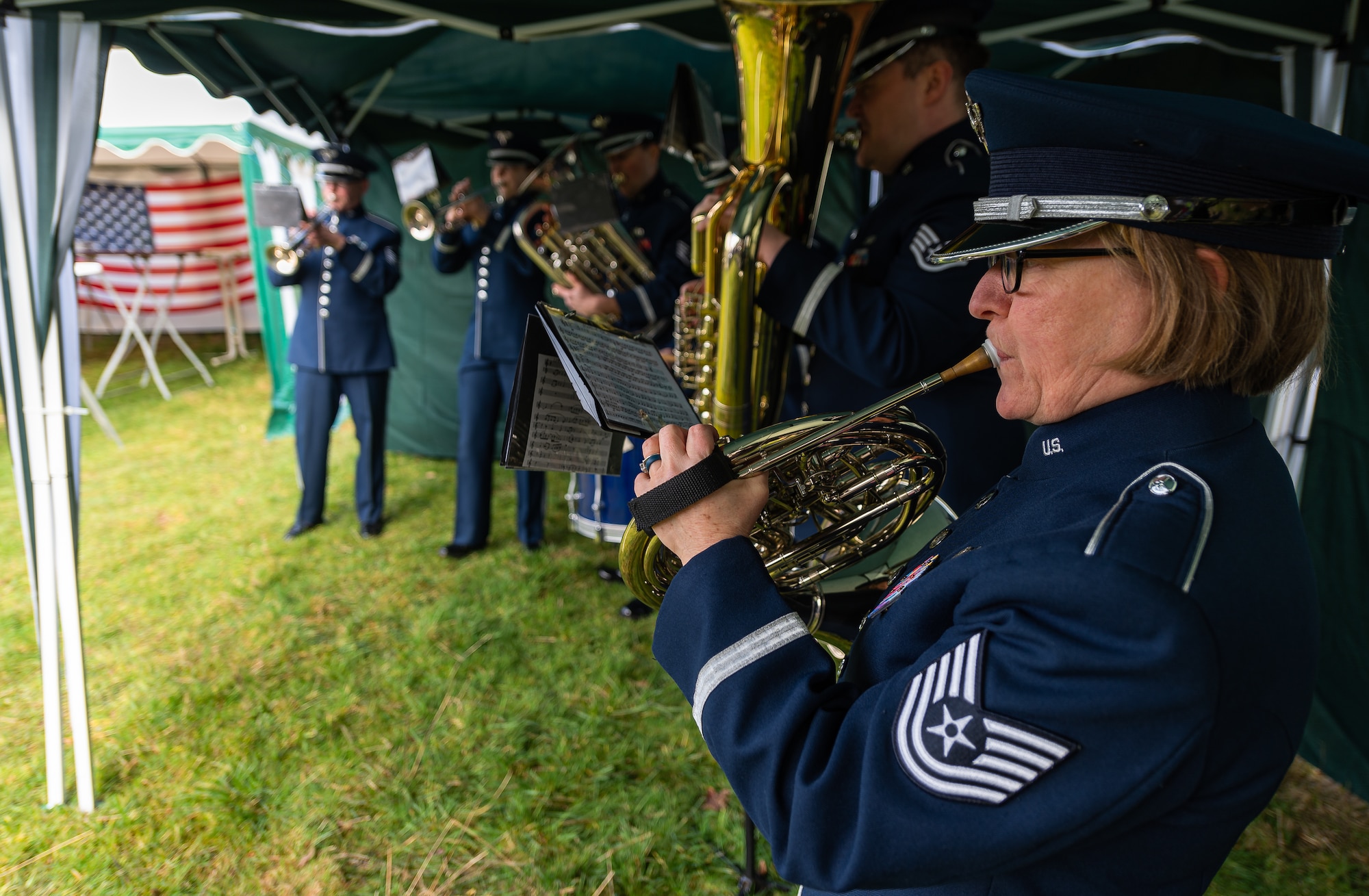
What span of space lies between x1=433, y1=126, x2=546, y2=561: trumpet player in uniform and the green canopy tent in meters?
0.66

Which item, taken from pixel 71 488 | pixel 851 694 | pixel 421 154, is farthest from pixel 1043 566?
pixel 421 154

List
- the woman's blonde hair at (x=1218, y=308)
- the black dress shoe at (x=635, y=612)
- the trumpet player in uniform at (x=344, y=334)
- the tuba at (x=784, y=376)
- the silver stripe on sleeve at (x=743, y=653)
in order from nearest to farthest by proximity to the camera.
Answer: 1. the woman's blonde hair at (x=1218, y=308)
2. the silver stripe on sleeve at (x=743, y=653)
3. the tuba at (x=784, y=376)
4. the black dress shoe at (x=635, y=612)
5. the trumpet player in uniform at (x=344, y=334)

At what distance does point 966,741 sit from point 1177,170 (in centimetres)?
58

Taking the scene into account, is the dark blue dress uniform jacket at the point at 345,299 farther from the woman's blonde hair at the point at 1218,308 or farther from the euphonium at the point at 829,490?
the woman's blonde hair at the point at 1218,308

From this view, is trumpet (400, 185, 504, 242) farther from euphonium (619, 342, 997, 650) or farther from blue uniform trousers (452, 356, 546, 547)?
euphonium (619, 342, 997, 650)

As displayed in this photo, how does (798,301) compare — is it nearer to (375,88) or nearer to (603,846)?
(603,846)

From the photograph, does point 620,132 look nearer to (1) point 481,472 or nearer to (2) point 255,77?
(2) point 255,77

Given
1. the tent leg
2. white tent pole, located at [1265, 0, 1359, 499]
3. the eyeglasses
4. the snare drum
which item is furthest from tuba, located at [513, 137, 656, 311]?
the eyeglasses

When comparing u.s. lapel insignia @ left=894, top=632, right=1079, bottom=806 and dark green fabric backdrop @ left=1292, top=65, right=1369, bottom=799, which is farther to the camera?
dark green fabric backdrop @ left=1292, top=65, right=1369, bottom=799

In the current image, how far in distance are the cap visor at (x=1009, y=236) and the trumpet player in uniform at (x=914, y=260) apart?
31.9 inches

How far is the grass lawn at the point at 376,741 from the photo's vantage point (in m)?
2.29

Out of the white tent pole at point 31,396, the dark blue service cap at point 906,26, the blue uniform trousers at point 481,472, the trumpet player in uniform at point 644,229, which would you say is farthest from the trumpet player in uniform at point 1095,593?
the blue uniform trousers at point 481,472

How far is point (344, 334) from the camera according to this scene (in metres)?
4.70

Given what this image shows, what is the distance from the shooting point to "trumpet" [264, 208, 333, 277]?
15.1 feet
